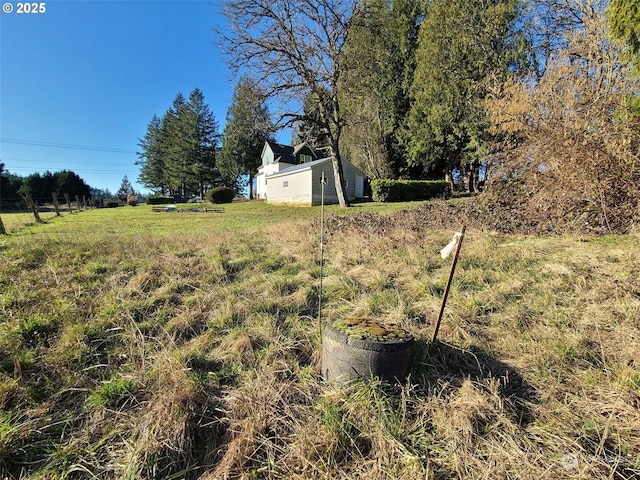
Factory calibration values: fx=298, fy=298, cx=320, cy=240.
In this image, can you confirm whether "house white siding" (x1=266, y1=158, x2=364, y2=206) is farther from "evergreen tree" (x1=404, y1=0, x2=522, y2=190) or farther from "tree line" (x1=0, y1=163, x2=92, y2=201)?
"tree line" (x1=0, y1=163, x2=92, y2=201)

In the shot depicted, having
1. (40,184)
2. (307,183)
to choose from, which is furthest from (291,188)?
(40,184)

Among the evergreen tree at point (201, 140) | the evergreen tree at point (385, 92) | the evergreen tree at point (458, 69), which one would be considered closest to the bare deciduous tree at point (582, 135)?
the evergreen tree at point (458, 69)

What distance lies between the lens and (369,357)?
2115 mm

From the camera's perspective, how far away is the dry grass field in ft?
5.83

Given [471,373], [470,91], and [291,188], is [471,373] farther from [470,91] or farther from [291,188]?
[291,188]

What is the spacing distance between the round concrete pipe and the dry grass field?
0.10m

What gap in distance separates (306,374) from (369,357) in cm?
62

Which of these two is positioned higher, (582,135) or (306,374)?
(582,135)

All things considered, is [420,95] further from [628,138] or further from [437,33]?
[628,138]

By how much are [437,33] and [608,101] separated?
1471cm

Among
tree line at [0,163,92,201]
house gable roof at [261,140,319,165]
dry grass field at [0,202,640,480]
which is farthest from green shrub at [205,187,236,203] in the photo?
dry grass field at [0,202,640,480]

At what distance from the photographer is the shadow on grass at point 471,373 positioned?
2.11m

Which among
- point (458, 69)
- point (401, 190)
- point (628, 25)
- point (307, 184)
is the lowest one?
point (401, 190)

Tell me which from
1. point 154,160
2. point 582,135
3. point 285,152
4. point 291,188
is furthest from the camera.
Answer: point 154,160
